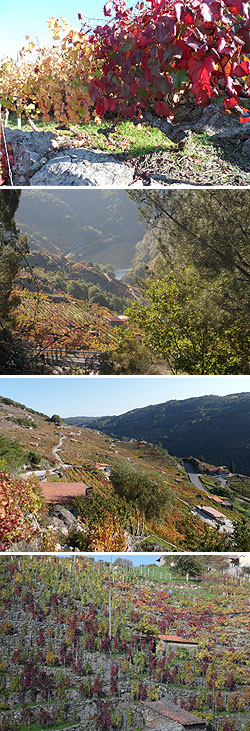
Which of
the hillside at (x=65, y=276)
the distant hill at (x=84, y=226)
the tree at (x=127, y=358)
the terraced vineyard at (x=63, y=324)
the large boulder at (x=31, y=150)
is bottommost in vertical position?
the tree at (x=127, y=358)

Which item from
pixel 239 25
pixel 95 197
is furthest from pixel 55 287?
pixel 239 25

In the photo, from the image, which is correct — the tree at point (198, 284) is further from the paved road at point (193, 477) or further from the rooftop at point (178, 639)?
the rooftop at point (178, 639)

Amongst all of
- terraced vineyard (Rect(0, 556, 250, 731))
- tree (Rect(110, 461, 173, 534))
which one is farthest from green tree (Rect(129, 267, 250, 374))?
terraced vineyard (Rect(0, 556, 250, 731))

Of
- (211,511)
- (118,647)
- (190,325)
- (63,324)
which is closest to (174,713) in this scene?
(118,647)

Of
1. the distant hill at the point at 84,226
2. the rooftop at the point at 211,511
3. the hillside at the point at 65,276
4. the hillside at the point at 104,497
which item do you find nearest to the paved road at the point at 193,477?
the hillside at the point at 104,497

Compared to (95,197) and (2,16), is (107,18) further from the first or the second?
(95,197)

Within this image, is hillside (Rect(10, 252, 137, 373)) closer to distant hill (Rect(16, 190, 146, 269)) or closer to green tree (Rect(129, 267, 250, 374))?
distant hill (Rect(16, 190, 146, 269))
